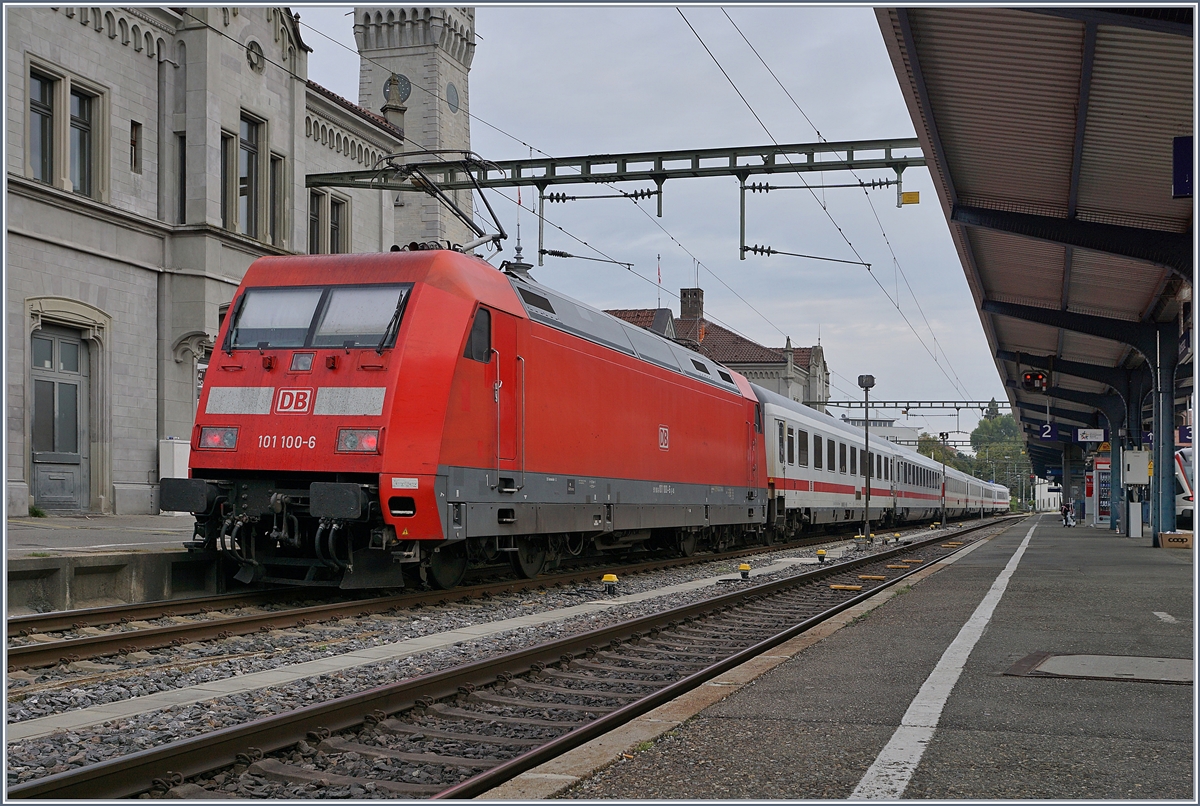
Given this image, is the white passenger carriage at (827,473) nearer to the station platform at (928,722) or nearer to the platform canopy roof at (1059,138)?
the platform canopy roof at (1059,138)

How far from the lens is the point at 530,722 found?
20.7ft

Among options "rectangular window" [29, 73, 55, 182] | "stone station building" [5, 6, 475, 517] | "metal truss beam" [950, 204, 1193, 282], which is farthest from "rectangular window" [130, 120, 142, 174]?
"metal truss beam" [950, 204, 1193, 282]

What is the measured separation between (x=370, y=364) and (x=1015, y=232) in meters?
11.7

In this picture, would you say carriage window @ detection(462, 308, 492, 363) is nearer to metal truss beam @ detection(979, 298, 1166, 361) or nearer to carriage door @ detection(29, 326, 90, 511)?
carriage door @ detection(29, 326, 90, 511)

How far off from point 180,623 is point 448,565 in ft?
11.3

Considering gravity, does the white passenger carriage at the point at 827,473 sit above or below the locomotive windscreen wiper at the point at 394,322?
below

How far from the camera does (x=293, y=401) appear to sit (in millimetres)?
11180

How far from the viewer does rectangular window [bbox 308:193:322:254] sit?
2844 centimetres

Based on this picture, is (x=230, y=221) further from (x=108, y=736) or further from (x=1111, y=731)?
(x=1111, y=731)

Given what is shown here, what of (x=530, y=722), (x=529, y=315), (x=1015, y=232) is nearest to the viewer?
(x=530, y=722)

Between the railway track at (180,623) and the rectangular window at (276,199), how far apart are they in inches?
608

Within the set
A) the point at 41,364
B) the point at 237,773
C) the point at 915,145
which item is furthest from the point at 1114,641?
the point at 41,364

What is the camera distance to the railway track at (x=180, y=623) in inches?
315

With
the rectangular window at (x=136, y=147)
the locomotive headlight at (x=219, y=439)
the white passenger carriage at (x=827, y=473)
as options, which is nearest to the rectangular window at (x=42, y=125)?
the rectangular window at (x=136, y=147)
